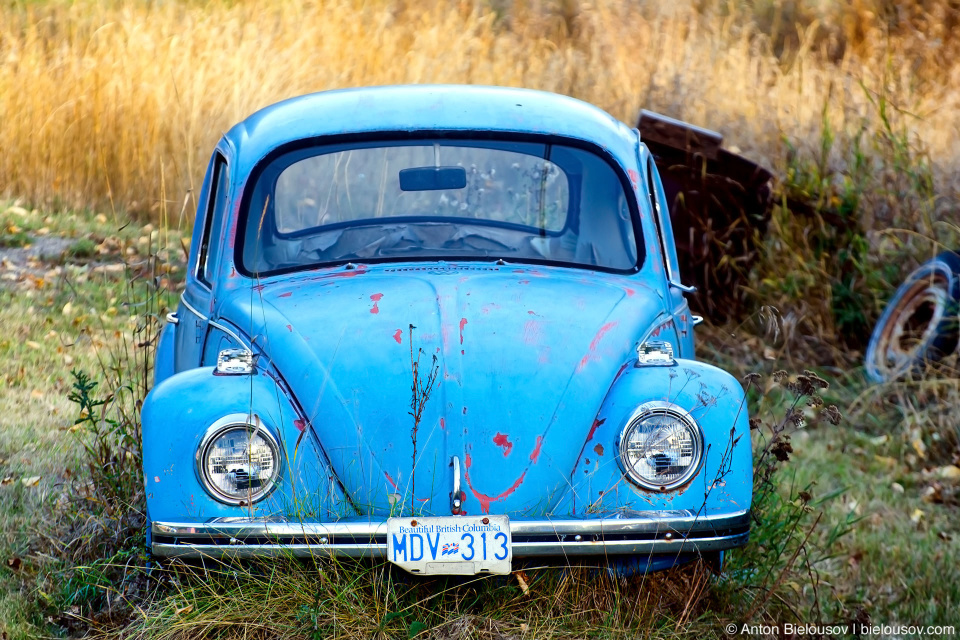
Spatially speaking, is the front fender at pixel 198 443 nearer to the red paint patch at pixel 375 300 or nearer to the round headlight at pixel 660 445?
the red paint patch at pixel 375 300

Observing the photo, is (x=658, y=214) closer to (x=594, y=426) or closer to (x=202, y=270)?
(x=594, y=426)

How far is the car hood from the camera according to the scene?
2645 mm

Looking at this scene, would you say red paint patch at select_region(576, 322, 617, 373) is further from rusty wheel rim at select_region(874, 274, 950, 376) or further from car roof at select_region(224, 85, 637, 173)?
rusty wheel rim at select_region(874, 274, 950, 376)

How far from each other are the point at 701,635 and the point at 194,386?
1.53 meters

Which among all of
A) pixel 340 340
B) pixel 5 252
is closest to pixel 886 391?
pixel 340 340

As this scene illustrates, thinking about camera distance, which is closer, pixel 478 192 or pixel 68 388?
pixel 478 192

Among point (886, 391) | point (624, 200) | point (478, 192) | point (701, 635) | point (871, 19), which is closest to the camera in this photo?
point (701, 635)

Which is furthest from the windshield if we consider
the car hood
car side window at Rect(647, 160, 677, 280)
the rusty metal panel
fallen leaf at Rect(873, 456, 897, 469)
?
the rusty metal panel

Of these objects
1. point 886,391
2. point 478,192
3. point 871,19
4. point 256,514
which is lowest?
point 886,391

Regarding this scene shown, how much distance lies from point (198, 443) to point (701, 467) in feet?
4.25

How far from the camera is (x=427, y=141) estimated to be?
3.51m

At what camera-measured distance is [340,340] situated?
113 inches

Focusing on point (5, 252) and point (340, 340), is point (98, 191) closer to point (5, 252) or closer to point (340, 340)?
point (5, 252)

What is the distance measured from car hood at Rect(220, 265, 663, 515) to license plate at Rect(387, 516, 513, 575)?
11 cm
